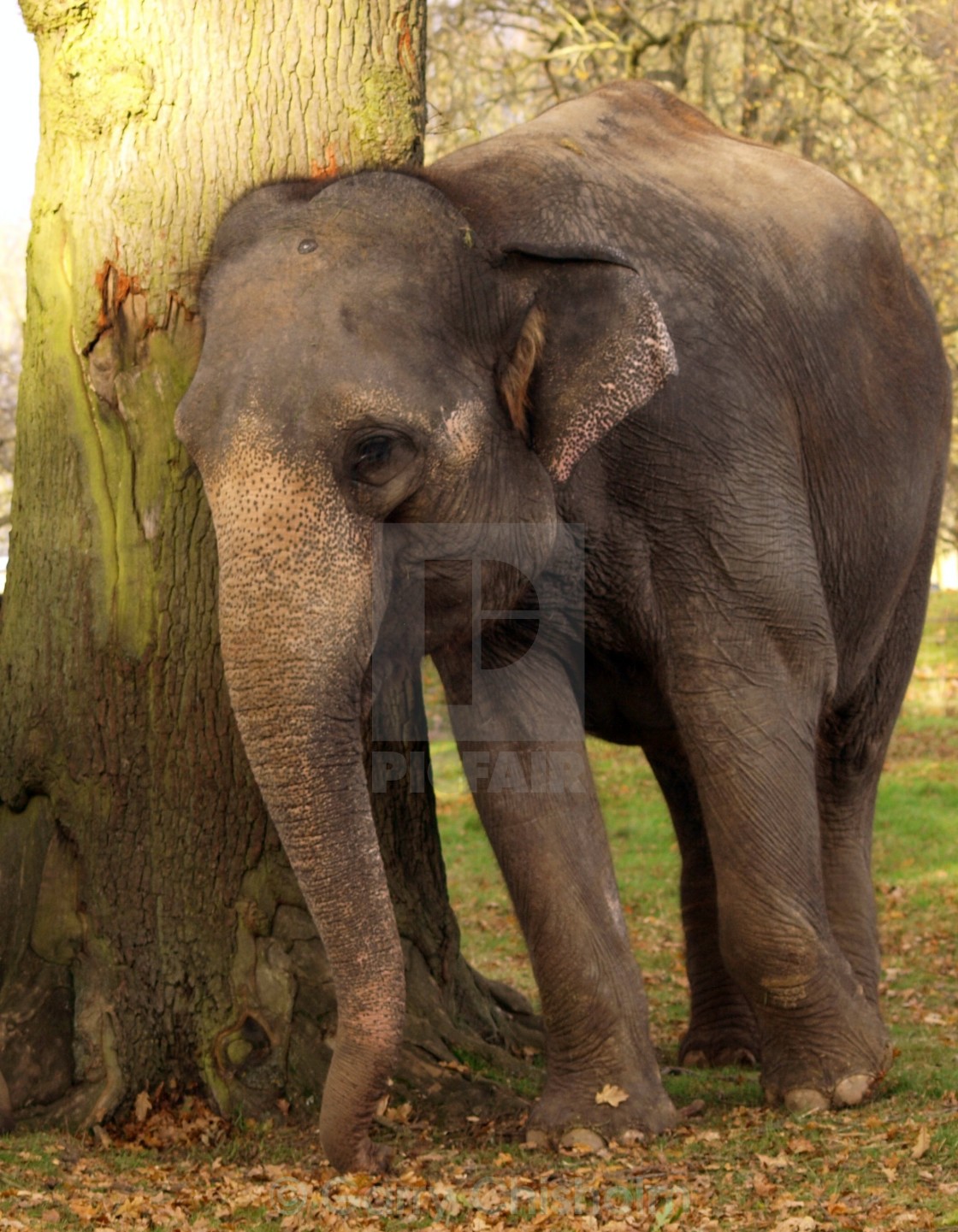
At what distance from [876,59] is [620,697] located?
1213 cm

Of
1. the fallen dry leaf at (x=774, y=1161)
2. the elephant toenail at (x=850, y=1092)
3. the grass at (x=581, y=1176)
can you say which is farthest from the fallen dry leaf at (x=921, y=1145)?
the elephant toenail at (x=850, y=1092)

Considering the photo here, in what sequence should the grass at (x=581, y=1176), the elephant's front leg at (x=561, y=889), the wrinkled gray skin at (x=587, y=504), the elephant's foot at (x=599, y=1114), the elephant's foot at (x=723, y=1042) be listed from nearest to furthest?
the grass at (x=581, y=1176) < the wrinkled gray skin at (x=587, y=504) < the elephant's foot at (x=599, y=1114) < the elephant's front leg at (x=561, y=889) < the elephant's foot at (x=723, y=1042)

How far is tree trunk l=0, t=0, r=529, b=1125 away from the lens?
4988mm

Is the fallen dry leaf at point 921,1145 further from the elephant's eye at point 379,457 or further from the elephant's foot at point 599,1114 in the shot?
the elephant's eye at point 379,457

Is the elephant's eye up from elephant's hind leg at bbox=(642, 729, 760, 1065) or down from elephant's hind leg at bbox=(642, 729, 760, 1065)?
up

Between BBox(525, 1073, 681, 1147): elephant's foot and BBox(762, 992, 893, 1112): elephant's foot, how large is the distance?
0.48 meters

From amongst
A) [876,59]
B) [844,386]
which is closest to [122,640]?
[844,386]

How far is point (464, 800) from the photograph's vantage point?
15.3 metres

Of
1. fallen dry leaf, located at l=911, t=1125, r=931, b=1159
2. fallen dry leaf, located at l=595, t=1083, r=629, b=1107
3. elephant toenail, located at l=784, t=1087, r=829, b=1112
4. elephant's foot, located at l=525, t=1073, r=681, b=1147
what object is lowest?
elephant toenail, located at l=784, t=1087, r=829, b=1112

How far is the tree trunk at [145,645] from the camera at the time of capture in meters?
4.99

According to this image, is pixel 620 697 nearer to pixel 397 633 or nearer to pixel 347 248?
pixel 397 633

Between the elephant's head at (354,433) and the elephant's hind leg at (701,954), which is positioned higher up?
the elephant's head at (354,433)

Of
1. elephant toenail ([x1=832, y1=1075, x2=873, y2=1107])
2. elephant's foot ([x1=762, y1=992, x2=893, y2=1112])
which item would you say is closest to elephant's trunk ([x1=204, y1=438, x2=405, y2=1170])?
elephant's foot ([x1=762, y1=992, x2=893, y2=1112])

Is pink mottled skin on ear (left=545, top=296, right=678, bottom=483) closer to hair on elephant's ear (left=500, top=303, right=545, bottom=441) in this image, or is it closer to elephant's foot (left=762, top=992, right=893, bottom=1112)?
hair on elephant's ear (left=500, top=303, right=545, bottom=441)
